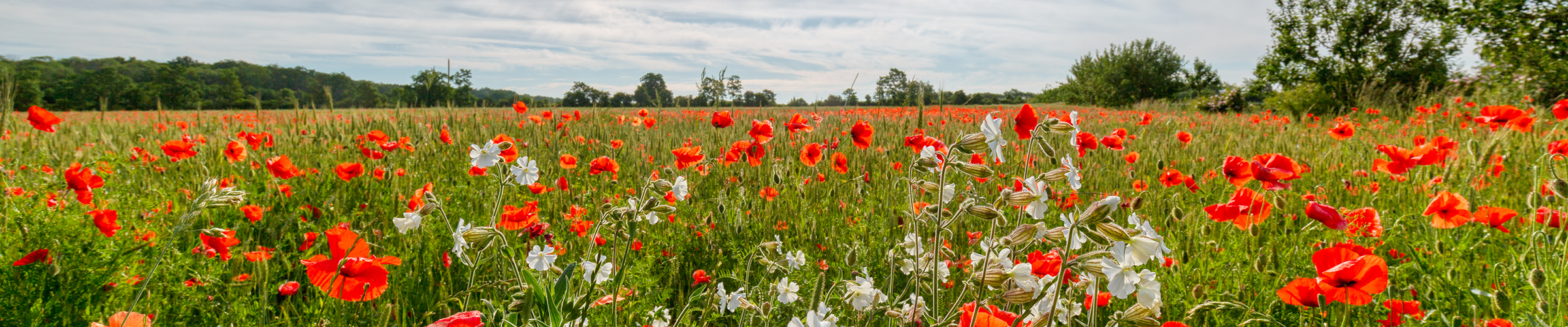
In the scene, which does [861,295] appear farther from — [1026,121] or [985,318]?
[1026,121]

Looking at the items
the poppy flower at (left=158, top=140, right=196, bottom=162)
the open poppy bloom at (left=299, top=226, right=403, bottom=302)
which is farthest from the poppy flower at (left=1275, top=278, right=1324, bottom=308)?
the poppy flower at (left=158, top=140, right=196, bottom=162)

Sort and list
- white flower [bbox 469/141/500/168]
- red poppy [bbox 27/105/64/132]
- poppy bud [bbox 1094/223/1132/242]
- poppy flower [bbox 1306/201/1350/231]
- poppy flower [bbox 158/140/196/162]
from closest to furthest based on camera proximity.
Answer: poppy bud [bbox 1094/223/1132/242] < white flower [bbox 469/141/500/168] < poppy flower [bbox 1306/201/1350/231] < red poppy [bbox 27/105/64/132] < poppy flower [bbox 158/140/196/162]

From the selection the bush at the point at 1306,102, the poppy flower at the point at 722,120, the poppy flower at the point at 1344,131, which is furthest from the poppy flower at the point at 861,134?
the bush at the point at 1306,102

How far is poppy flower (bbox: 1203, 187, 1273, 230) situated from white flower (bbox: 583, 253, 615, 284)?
1.46 meters

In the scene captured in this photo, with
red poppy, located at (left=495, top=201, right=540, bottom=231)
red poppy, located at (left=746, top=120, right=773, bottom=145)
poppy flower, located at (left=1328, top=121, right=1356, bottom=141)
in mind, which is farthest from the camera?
poppy flower, located at (left=1328, top=121, right=1356, bottom=141)

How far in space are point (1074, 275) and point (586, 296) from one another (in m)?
0.98

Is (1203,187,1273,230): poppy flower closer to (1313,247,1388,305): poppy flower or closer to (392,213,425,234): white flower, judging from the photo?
(1313,247,1388,305): poppy flower

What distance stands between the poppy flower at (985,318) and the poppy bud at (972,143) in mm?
244

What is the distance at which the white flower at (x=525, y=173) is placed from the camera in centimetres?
110

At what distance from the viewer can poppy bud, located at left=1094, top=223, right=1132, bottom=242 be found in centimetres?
73

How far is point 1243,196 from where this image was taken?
1618 mm

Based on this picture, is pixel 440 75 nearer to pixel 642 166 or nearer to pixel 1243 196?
pixel 642 166

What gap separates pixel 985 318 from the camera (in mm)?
930

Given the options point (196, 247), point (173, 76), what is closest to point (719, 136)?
point (196, 247)
